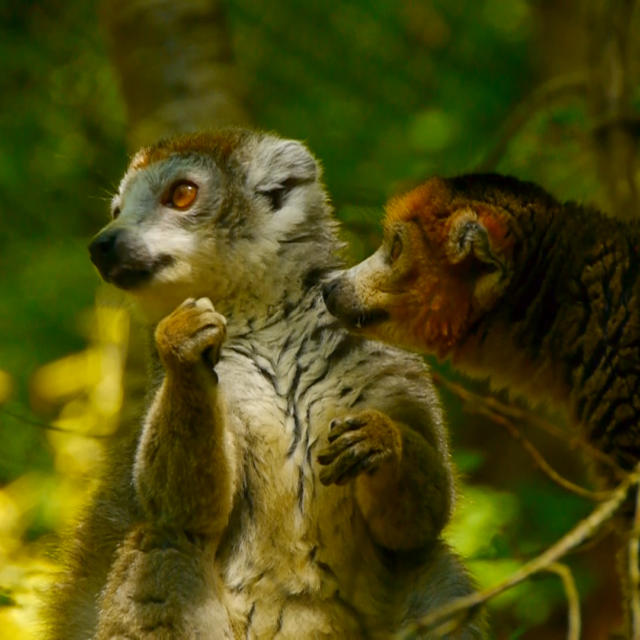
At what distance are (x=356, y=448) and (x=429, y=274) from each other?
801 mm

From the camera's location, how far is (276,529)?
529 centimetres

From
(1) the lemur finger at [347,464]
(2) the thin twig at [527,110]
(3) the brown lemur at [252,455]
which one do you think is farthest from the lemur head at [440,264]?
(2) the thin twig at [527,110]

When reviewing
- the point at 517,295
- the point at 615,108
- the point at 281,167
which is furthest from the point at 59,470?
the point at 615,108

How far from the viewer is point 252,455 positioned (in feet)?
17.5

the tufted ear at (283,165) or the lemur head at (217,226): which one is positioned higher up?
the tufted ear at (283,165)

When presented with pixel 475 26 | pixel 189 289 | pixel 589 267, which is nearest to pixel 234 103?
pixel 189 289

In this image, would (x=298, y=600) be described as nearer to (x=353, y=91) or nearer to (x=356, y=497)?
(x=356, y=497)

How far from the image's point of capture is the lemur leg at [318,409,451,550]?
479cm

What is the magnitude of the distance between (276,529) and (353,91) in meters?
6.27

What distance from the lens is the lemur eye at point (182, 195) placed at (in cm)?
584

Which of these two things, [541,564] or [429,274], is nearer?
[541,564]

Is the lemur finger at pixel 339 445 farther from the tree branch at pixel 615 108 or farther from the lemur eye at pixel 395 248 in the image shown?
the tree branch at pixel 615 108

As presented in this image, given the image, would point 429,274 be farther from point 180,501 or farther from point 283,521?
point 180,501

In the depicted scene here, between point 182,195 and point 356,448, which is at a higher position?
point 182,195
